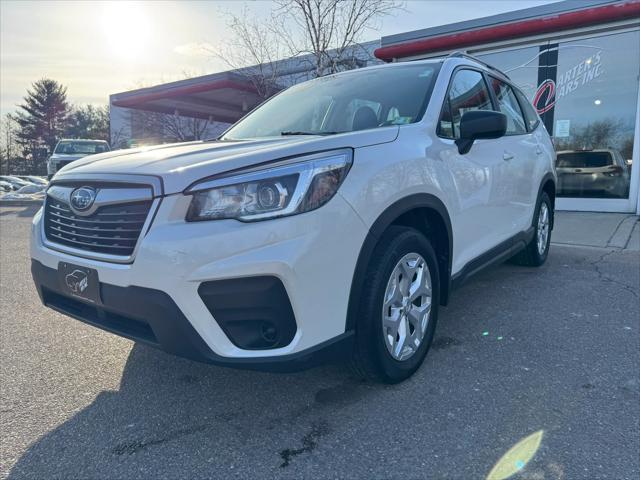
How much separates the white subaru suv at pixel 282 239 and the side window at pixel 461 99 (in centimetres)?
3

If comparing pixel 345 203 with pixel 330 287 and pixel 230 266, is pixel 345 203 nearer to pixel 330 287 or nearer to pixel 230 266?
pixel 330 287

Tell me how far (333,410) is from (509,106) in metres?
3.14

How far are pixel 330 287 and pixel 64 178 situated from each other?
4.84 ft

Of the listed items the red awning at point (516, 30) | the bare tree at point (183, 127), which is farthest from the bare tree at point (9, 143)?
the red awning at point (516, 30)

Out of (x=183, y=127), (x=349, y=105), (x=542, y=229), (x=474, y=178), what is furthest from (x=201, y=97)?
(x=474, y=178)

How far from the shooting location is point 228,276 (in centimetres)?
195

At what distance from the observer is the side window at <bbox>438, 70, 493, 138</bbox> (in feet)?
10.3

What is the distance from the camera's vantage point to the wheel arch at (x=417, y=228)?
2262mm

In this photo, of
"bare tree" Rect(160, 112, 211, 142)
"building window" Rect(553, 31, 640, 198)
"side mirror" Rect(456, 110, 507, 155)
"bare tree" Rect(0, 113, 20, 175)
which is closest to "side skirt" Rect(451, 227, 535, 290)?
"side mirror" Rect(456, 110, 507, 155)

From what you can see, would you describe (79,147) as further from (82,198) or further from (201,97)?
(82,198)

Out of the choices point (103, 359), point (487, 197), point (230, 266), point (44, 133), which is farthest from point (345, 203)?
point (44, 133)

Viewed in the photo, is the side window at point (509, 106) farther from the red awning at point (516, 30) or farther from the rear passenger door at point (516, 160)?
the red awning at point (516, 30)

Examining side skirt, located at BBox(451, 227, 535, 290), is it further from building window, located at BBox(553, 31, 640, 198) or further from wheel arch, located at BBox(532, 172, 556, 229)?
building window, located at BBox(553, 31, 640, 198)

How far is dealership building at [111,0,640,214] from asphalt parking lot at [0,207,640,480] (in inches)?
255
